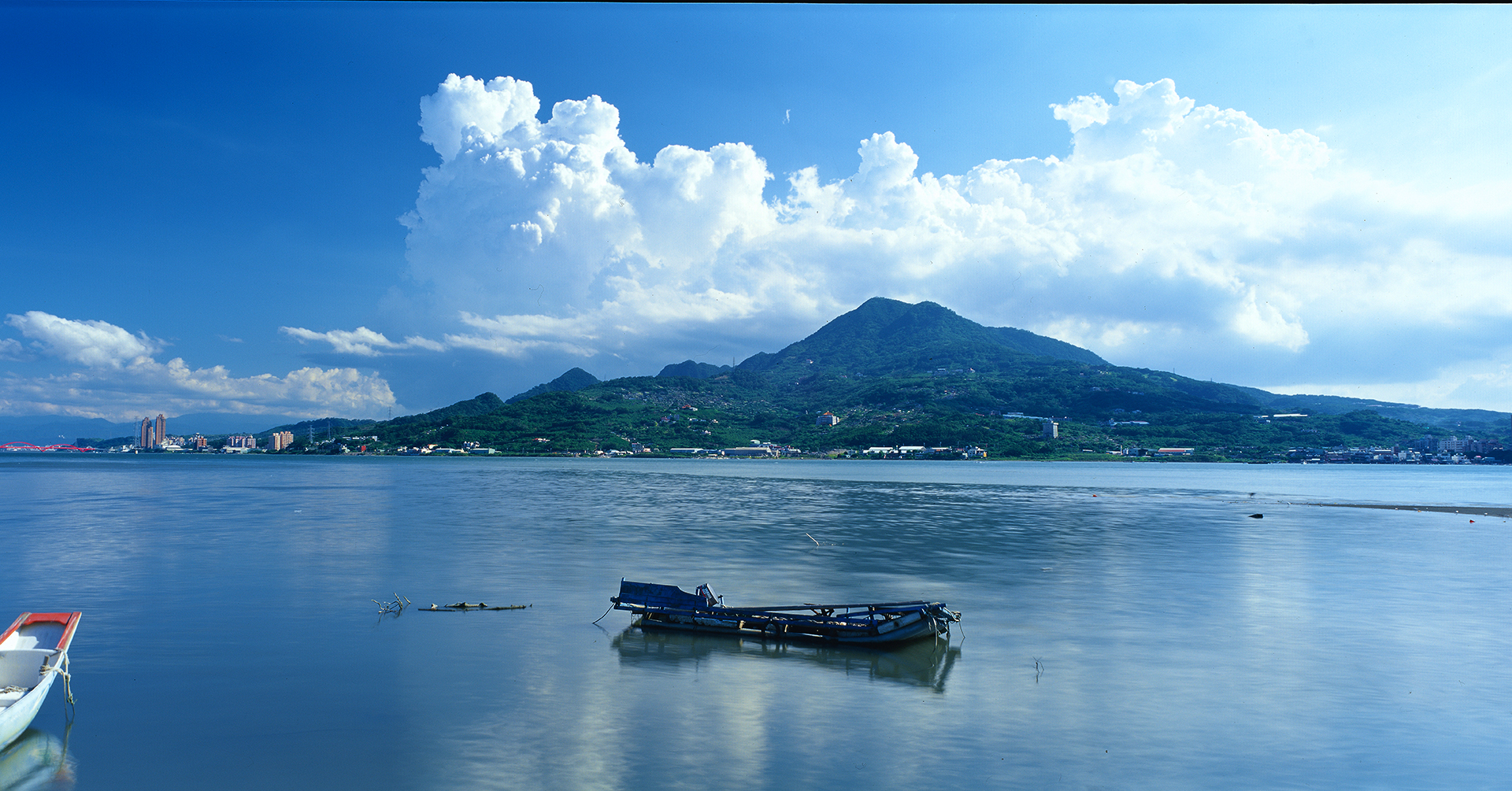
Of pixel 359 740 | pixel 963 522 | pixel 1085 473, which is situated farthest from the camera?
pixel 1085 473

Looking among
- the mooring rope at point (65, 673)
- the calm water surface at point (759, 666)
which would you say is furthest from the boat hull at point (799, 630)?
the mooring rope at point (65, 673)

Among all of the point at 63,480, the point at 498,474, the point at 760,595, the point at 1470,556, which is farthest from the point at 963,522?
the point at 63,480

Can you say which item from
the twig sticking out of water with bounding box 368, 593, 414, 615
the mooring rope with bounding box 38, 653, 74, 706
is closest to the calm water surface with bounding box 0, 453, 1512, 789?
the mooring rope with bounding box 38, 653, 74, 706

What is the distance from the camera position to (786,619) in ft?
74.0

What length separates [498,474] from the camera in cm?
13562

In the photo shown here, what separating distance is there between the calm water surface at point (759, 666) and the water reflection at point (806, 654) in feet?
0.40

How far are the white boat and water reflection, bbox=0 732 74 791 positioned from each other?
248 mm

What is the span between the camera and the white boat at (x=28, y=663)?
14.2 m

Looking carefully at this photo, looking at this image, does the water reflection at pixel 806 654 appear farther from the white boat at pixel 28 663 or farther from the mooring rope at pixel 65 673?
the white boat at pixel 28 663

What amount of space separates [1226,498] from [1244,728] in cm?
8692

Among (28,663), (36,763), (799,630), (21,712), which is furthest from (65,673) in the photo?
(799,630)

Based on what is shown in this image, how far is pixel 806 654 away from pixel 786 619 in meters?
1.28

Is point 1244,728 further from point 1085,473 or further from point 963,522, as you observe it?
point 1085,473

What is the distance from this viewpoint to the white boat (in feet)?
46.7
